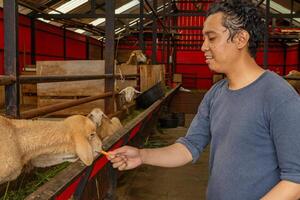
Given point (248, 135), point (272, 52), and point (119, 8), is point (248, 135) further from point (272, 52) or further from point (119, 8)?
point (272, 52)

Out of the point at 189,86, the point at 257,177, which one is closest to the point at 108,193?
the point at 257,177

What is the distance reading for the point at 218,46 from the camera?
1.67 m

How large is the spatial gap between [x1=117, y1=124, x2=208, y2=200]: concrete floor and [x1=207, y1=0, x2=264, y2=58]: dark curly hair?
380 cm

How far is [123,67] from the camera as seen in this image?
26.2ft

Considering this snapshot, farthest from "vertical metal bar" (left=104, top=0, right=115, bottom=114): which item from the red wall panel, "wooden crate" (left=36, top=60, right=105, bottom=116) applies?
the red wall panel

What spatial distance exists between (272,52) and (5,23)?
2550 centimetres

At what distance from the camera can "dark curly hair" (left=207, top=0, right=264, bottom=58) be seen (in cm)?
164

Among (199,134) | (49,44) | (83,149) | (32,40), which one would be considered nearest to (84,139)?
(83,149)

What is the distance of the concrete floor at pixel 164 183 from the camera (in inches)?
208

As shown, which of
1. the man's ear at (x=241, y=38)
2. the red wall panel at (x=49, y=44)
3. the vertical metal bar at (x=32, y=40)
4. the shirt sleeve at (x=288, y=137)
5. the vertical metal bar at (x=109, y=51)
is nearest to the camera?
the shirt sleeve at (x=288, y=137)

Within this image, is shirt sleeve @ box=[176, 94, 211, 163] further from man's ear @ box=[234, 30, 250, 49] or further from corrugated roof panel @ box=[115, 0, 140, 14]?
corrugated roof panel @ box=[115, 0, 140, 14]

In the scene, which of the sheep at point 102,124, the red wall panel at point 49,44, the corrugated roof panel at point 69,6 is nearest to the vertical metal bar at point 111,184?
the sheep at point 102,124

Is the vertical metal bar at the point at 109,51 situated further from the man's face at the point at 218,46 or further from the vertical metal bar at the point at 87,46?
the vertical metal bar at the point at 87,46

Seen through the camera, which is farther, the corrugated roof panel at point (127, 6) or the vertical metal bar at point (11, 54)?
the corrugated roof panel at point (127, 6)
